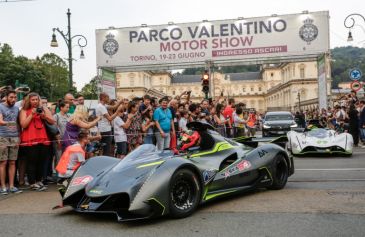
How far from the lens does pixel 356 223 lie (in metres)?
5.33

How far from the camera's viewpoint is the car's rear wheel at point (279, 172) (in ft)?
25.3

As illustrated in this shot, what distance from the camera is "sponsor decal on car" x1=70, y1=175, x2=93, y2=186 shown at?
6078 millimetres

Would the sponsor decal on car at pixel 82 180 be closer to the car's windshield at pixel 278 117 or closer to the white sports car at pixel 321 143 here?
the white sports car at pixel 321 143

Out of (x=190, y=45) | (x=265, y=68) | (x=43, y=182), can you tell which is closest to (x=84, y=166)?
(x=43, y=182)

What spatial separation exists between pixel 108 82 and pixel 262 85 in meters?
132

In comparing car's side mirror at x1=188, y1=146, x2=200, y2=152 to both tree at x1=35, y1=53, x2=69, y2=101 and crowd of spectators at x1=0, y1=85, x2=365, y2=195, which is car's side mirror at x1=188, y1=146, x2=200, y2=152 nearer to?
crowd of spectators at x1=0, y1=85, x2=365, y2=195

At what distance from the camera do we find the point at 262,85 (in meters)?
153

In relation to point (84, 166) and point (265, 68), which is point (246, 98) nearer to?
point (265, 68)

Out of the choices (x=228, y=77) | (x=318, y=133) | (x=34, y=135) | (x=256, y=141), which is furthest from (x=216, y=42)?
(x=228, y=77)

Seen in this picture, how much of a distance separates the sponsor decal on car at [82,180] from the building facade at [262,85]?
292ft

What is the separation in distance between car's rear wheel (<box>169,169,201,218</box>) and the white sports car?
810cm

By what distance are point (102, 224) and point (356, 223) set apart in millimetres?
3119

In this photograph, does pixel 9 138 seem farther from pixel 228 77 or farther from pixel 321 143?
pixel 228 77

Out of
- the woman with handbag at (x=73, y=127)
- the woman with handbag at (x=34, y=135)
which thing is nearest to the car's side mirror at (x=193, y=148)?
the woman with handbag at (x=73, y=127)
